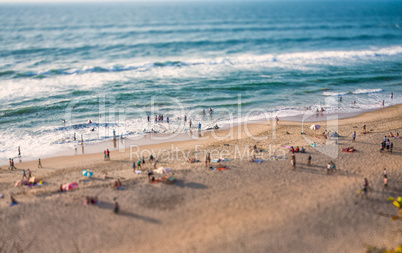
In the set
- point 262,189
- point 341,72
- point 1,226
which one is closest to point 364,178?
point 262,189

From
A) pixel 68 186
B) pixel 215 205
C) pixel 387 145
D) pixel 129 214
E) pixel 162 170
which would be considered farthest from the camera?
pixel 387 145

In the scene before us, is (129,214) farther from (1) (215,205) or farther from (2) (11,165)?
(2) (11,165)

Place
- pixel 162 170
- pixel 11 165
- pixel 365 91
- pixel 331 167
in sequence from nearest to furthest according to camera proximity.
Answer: pixel 162 170
pixel 331 167
pixel 11 165
pixel 365 91

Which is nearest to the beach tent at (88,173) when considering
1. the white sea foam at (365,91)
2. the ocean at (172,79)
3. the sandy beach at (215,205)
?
the sandy beach at (215,205)

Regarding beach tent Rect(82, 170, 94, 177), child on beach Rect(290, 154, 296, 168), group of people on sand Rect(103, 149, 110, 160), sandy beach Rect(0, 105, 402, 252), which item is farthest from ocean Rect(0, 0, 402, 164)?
child on beach Rect(290, 154, 296, 168)

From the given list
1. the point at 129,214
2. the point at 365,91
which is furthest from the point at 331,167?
the point at 365,91

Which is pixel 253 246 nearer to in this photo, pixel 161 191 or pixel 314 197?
pixel 314 197
